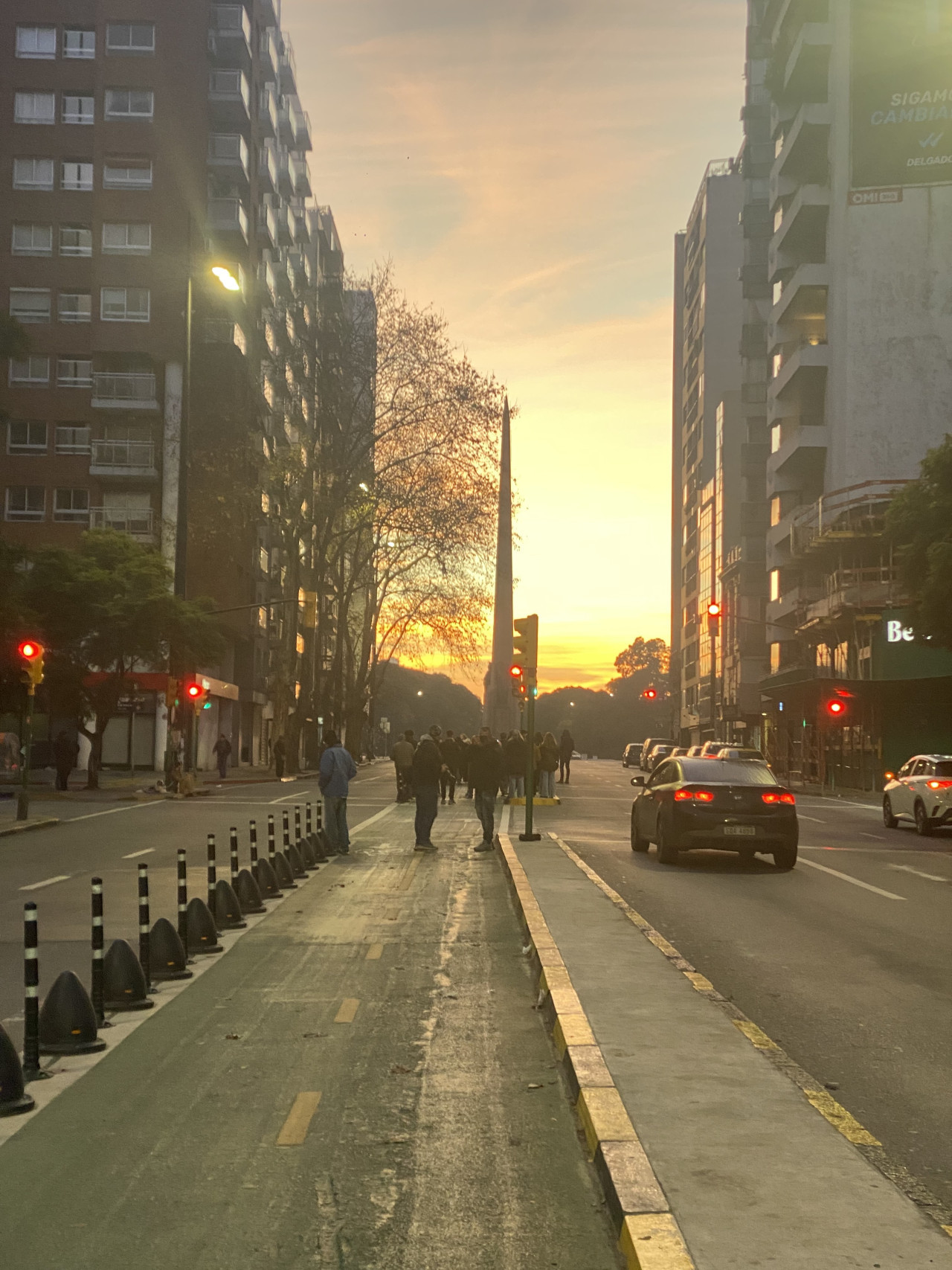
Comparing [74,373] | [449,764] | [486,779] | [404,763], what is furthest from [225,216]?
[486,779]

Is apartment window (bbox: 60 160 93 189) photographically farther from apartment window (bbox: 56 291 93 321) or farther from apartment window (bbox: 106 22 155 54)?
apartment window (bbox: 106 22 155 54)

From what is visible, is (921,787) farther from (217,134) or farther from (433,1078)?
(217,134)

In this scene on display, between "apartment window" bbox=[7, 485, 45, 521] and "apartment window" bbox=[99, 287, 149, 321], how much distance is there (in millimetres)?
7929

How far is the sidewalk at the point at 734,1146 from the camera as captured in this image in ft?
14.7

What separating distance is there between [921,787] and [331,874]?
48.9 ft

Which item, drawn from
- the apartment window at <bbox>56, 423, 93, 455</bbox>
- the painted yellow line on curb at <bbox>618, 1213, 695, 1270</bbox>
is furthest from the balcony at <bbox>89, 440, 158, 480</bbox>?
the painted yellow line on curb at <bbox>618, 1213, 695, 1270</bbox>

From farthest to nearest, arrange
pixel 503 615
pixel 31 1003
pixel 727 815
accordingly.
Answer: pixel 503 615, pixel 727 815, pixel 31 1003

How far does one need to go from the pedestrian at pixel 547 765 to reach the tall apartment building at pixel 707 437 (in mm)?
50203

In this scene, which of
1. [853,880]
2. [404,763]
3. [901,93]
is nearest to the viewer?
[853,880]

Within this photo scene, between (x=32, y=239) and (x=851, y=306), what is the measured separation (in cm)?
3615

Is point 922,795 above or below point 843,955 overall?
above

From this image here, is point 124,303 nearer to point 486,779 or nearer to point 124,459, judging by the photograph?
point 124,459

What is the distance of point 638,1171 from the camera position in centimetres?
518

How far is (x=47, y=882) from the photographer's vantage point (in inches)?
683
